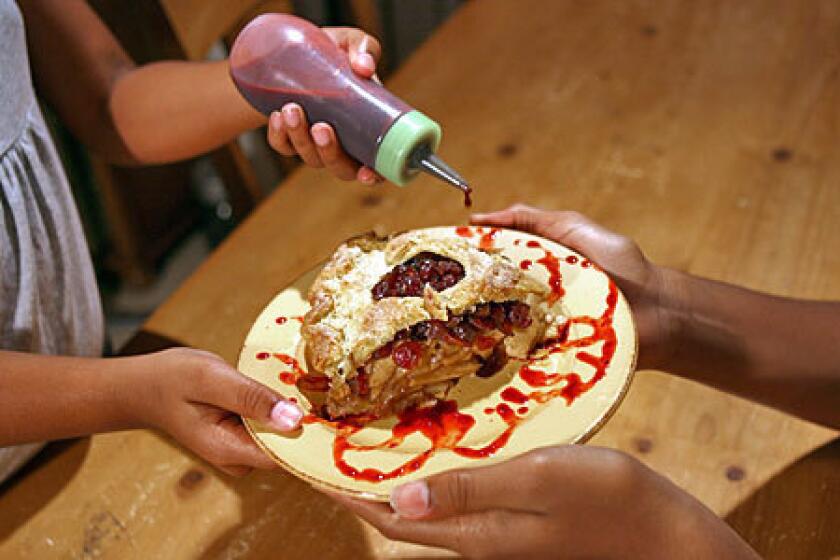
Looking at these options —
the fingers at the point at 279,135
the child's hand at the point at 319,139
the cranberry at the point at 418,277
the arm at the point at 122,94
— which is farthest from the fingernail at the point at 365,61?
the arm at the point at 122,94

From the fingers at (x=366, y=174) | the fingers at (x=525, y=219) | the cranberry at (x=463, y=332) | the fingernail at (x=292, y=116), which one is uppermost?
the fingernail at (x=292, y=116)

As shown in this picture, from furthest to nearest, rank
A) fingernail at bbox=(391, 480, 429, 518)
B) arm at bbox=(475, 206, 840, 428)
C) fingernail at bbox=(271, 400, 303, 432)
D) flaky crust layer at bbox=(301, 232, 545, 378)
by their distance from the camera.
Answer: arm at bbox=(475, 206, 840, 428)
flaky crust layer at bbox=(301, 232, 545, 378)
fingernail at bbox=(271, 400, 303, 432)
fingernail at bbox=(391, 480, 429, 518)

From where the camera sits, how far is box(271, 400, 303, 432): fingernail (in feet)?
2.98

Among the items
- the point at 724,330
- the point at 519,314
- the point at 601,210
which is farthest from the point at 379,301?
the point at 601,210

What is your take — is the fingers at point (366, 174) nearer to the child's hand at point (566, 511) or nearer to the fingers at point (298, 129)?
the fingers at point (298, 129)

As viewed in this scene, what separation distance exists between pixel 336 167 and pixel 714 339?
0.52 m

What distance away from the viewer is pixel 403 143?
0.97 metres

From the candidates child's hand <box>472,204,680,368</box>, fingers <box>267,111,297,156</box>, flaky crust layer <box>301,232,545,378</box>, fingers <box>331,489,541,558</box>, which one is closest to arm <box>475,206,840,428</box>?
child's hand <box>472,204,680,368</box>

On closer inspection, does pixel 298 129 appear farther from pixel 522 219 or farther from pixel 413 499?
pixel 413 499

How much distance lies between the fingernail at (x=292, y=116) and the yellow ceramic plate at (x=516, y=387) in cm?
20

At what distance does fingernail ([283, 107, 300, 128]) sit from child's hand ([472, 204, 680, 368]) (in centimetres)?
29

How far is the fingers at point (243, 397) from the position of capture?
3.00 feet

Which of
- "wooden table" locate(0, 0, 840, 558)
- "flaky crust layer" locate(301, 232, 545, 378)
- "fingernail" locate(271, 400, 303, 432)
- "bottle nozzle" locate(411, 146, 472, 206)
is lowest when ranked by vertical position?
"wooden table" locate(0, 0, 840, 558)

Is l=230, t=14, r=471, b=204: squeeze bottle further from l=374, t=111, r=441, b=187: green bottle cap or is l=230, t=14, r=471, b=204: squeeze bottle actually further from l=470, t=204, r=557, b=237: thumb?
l=470, t=204, r=557, b=237: thumb
